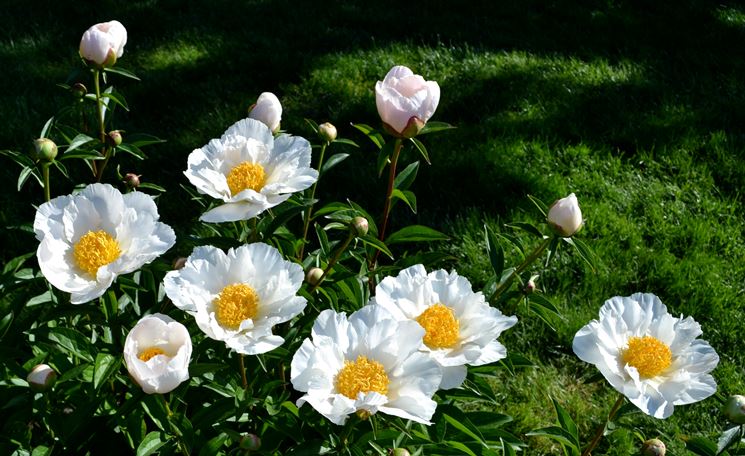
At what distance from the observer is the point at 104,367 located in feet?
4.80

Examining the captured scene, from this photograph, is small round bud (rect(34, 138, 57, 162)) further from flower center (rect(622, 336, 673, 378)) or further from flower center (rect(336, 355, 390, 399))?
flower center (rect(622, 336, 673, 378))

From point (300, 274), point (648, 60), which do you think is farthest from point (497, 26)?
point (300, 274)

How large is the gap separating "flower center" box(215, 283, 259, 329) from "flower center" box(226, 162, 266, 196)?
0.22 metres

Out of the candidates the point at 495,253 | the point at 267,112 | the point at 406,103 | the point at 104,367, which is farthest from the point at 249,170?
the point at 495,253

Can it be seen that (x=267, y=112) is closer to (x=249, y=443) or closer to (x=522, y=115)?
(x=249, y=443)

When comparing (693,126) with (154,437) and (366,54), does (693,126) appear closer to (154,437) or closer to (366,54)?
(366,54)

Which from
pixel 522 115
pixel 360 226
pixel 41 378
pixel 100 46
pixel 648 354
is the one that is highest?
pixel 100 46

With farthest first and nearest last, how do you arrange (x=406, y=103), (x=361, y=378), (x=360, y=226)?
Result: (x=406, y=103) → (x=360, y=226) → (x=361, y=378)

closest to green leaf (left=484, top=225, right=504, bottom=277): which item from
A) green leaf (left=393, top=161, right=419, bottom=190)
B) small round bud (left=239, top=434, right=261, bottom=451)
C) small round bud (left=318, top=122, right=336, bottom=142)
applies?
green leaf (left=393, top=161, right=419, bottom=190)

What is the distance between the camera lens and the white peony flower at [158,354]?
1.29 m

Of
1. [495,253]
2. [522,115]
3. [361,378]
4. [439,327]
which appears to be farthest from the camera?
[522,115]

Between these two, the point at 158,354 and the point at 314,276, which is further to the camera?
the point at 314,276

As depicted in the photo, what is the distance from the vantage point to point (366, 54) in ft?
13.0

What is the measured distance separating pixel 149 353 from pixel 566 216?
817 millimetres
